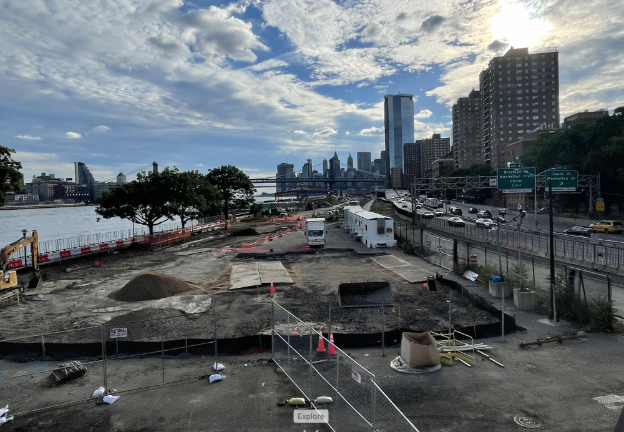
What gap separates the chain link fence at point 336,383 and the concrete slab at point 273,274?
36.5 ft

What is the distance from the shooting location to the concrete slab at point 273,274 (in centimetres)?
2447

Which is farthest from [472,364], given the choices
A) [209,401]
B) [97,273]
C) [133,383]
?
[97,273]

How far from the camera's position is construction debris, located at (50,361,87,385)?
1166 cm

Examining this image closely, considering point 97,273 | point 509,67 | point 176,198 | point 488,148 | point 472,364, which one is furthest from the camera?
point 488,148

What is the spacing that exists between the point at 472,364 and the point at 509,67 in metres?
150

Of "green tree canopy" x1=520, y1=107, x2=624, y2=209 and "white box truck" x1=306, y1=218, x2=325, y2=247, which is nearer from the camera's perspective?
"white box truck" x1=306, y1=218, x2=325, y2=247

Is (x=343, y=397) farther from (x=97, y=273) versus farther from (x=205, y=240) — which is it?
(x=205, y=240)

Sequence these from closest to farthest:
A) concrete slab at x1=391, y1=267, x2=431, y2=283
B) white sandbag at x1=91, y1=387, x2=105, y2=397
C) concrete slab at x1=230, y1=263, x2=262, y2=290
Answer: white sandbag at x1=91, y1=387, x2=105, y2=397, concrete slab at x1=230, y1=263, x2=262, y2=290, concrete slab at x1=391, y1=267, x2=431, y2=283

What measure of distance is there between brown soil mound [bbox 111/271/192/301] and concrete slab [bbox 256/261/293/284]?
488 centimetres

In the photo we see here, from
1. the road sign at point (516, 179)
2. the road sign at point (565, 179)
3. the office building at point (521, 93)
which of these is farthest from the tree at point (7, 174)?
the office building at point (521, 93)

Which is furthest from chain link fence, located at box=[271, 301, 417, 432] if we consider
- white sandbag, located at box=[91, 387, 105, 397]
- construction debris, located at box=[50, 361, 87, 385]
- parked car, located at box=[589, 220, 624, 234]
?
parked car, located at box=[589, 220, 624, 234]

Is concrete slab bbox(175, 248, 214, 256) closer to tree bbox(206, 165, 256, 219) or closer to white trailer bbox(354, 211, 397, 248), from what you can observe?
white trailer bbox(354, 211, 397, 248)

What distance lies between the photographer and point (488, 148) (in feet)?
487

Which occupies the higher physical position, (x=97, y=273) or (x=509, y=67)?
(x=509, y=67)
